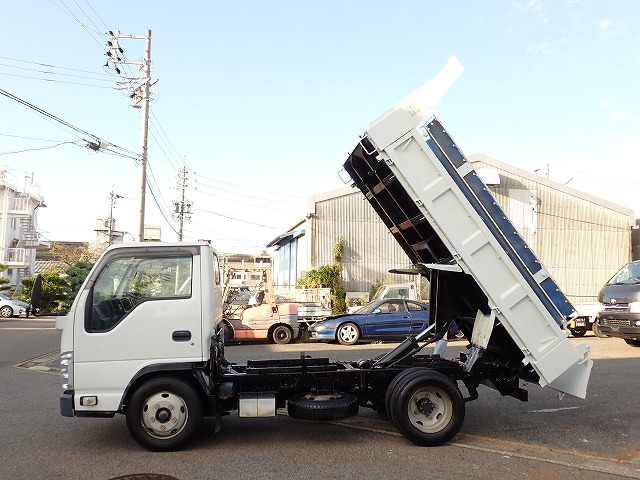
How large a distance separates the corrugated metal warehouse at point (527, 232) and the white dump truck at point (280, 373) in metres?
21.7

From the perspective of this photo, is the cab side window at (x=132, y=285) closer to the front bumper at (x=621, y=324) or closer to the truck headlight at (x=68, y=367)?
the truck headlight at (x=68, y=367)

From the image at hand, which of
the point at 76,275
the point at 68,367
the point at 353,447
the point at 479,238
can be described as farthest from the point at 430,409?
the point at 76,275

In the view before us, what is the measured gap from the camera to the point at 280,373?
20.9ft

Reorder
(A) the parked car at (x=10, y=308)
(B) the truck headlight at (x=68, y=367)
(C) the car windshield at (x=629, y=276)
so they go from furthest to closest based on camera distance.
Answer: (A) the parked car at (x=10, y=308)
(C) the car windshield at (x=629, y=276)
(B) the truck headlight at (x=68, y=367)

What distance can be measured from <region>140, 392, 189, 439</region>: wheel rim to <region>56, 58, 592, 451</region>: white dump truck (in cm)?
1

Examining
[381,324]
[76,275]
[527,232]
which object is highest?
[527,232]

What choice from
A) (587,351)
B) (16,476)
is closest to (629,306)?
(587,351)

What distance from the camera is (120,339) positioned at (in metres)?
5.84

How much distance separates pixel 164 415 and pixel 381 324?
11262mm

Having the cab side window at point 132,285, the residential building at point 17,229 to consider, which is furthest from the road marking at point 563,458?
the residential building at point 17,229

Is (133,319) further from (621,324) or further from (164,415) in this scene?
(621,324)

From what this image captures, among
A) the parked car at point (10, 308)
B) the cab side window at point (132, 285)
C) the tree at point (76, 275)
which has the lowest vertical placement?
the parked car at point (10, 308)

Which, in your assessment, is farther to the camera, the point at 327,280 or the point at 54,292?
the point at 54,292

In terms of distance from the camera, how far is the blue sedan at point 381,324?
16394 mm
